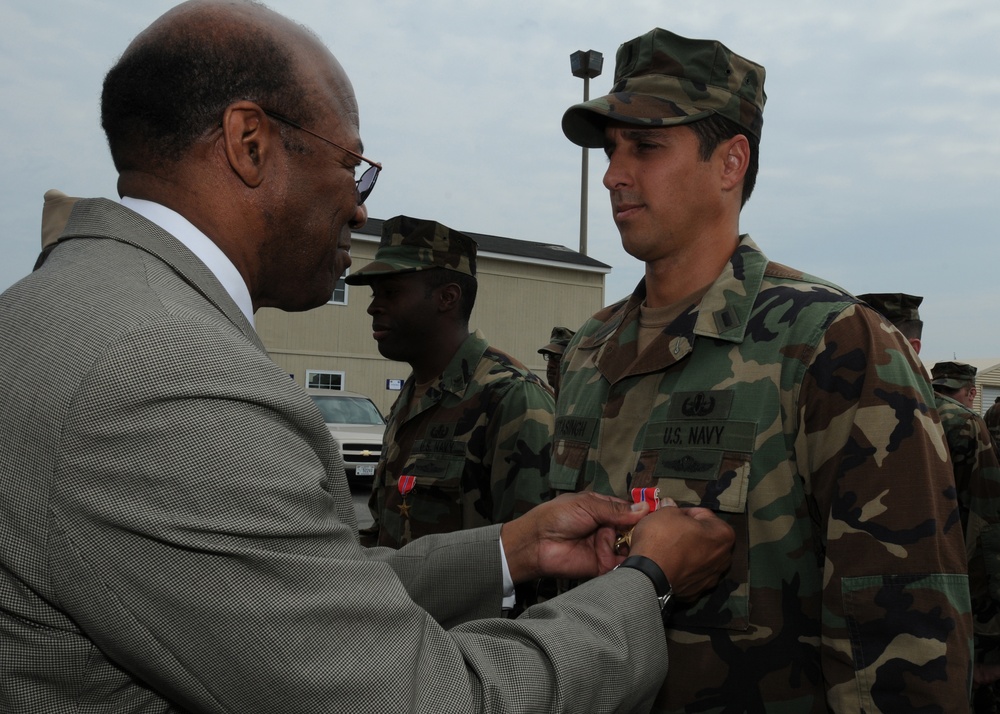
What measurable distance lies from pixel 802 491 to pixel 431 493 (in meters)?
2.72

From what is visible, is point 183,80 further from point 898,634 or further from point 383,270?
point 383,270

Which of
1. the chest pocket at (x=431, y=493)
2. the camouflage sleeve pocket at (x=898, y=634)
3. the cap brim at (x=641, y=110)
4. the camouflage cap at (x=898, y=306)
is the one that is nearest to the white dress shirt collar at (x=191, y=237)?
the cap brim at (x=641, y=110)

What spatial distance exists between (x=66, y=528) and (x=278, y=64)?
111cm

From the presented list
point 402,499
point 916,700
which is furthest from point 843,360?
point 402,499

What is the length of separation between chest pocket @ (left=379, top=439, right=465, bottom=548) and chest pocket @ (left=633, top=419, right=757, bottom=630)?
2249 mm

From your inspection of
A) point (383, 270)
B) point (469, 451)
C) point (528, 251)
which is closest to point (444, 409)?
point (469, 451)

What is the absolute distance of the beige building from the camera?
77.0ft

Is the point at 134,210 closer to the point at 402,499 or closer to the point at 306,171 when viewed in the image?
the point at 306,171

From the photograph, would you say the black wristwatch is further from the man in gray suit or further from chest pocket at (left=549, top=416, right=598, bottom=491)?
chest pocket at (left=549, top=416, right=598, bottom=491)

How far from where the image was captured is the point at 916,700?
189 centimetres

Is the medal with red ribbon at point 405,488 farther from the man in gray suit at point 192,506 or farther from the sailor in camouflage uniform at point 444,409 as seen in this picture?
the man in gray suit at point 192,506

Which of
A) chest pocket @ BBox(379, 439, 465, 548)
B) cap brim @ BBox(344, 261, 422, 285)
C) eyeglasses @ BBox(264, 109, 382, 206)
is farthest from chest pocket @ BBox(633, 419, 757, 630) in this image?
cap brim @ BBox(344, 261, 422, 285)

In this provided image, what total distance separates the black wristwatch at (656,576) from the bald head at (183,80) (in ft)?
4.23

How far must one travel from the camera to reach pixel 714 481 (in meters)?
2.26
